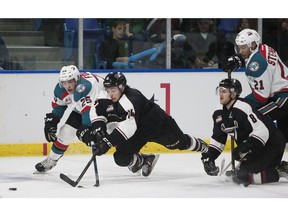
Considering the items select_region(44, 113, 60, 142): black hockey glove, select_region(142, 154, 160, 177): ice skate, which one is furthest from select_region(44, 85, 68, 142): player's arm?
select_region(142, 154, 160, 177): ice skate

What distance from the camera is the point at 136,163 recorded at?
7.57 metres

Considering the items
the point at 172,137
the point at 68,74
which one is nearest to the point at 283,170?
the point at 172,137

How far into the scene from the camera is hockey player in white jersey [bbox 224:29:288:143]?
745 cm

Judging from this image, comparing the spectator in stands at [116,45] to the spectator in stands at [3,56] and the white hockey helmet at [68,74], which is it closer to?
the spectator in stands at [3,56]

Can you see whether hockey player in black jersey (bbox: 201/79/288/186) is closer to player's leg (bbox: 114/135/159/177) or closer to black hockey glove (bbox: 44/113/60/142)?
player's leg (bbox: 114/135/159/177)

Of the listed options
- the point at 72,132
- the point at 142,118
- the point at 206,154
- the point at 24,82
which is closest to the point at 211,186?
the point at 206,154

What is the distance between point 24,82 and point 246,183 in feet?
8.25

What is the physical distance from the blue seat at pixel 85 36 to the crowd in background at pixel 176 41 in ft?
0.09

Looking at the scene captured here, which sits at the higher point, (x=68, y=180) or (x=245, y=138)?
(x=245, y=138)

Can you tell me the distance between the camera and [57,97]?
25.4ft

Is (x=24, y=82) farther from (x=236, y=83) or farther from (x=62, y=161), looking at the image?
(x=236, y=83)

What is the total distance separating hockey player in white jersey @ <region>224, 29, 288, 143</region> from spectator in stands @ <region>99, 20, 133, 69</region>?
1.86 metres

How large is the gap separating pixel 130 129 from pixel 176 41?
253 cm

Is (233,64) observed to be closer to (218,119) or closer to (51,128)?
(218,119)
